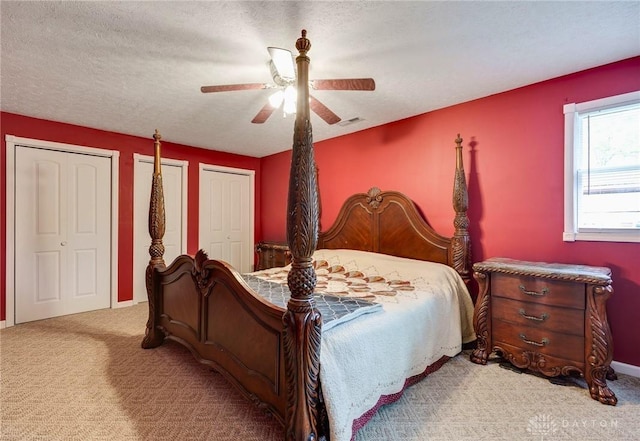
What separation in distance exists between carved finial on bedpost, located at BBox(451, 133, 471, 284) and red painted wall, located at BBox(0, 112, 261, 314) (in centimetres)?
360

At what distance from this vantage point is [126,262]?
4.15m

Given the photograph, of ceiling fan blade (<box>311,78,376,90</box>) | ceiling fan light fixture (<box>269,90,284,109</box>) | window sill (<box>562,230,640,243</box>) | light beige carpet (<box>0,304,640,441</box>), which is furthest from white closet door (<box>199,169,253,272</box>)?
window sill (<box>562,230,640,243</box>)

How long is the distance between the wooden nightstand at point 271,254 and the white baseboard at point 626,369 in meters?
Result: 3.40

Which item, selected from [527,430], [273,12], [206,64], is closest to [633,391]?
[527,430]

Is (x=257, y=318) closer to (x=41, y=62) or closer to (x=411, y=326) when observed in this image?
(x=411, y=326)

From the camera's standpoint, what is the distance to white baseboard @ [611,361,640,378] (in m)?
2.24

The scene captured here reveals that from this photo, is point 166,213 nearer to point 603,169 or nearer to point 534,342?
point 534,342

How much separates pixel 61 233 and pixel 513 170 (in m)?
4.92

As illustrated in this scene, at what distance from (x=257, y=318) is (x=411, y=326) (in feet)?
3.37

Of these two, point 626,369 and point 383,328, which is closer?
point 383,328

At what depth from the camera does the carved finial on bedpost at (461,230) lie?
285 centimetres

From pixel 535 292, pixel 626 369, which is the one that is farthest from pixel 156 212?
A: pixel 626 369

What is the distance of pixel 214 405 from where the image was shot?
1.94 m

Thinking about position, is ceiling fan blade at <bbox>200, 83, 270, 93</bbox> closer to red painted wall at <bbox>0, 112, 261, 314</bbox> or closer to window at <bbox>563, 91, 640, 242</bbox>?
window at <bbox>563, 91, 640, 242</bbox>
